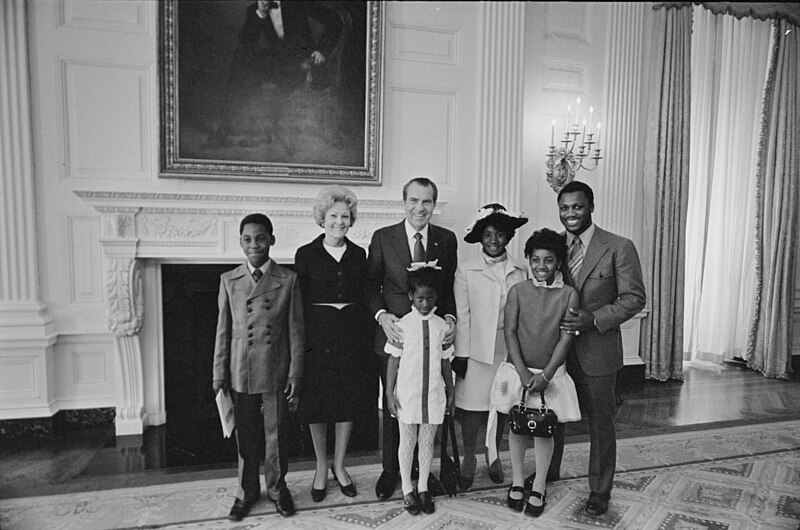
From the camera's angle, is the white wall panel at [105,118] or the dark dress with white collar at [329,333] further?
the white wall panel at [105,118]

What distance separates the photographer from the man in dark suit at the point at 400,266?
8.89ft

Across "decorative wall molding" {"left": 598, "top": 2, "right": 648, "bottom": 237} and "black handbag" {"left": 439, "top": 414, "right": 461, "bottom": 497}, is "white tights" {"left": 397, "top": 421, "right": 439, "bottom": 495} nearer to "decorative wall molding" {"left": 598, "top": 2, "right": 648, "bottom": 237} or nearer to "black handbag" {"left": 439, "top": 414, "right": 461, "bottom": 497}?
"black handbag" {"left": 439, "top": 414, "right": 461, "bottom": 497}

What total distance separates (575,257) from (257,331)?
5.21 ft

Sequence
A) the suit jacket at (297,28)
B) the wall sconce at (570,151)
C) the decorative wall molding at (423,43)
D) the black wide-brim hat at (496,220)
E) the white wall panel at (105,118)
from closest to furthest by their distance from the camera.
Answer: the black wide-brim hat at (496,220), the white wall panel at (105,118), the suit jacket at (297,28), the decorative wall molding at (423,43), the wall sconce at (570,151)

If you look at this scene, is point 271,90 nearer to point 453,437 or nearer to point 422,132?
point 422,132

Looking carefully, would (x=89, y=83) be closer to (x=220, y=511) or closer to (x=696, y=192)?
(x=220, y=511)

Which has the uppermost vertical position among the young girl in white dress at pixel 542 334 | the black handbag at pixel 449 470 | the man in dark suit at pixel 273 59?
the man in dark suit at pixel 273 59

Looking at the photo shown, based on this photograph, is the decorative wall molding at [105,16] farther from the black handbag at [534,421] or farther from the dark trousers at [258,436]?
the black handbag at [534,421]

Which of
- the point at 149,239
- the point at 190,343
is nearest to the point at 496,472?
the point at 190,343

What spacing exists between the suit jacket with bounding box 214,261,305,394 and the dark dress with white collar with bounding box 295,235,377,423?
4.0 inches

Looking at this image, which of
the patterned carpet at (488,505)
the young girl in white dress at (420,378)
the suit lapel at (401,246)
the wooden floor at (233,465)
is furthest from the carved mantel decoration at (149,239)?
the young girl in white dress at (420,378)

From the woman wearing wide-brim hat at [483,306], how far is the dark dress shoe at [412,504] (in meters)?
0.36

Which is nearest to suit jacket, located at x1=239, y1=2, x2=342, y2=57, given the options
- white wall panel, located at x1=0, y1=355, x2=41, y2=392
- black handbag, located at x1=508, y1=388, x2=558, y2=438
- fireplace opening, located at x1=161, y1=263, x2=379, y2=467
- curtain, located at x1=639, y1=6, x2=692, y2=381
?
fireplace opening, located at x1=161, y1=263, x2=379, y2=467

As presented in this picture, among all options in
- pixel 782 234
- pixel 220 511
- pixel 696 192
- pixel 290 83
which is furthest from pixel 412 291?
pixel 782 234
